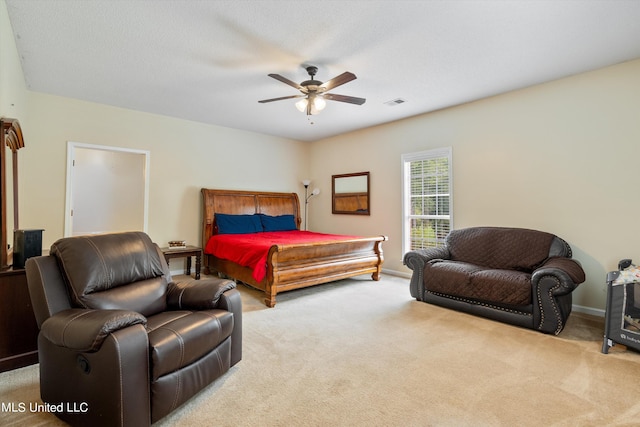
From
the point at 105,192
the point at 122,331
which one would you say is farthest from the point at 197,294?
the point at 105,192

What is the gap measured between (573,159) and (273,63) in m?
3.55

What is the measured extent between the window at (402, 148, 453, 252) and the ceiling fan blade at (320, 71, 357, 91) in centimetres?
237

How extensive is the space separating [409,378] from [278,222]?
4.33 metres

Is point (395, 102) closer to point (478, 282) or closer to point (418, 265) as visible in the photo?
point (418, 265)

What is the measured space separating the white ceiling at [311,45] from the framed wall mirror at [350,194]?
1.93 meters

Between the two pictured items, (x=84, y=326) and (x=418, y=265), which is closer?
(x=84, y=326)

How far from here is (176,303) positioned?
87.9 inches

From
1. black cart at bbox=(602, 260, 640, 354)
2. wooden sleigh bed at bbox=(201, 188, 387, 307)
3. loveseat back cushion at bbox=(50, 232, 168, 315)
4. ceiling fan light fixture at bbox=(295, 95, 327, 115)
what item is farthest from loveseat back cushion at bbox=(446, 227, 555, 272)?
loveseat back cushion at bbox=(50, 232, 168, 315)

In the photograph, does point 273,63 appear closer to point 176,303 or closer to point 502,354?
point 176,303

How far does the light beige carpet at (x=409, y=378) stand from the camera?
5.68ft

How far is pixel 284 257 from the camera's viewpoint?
376cm

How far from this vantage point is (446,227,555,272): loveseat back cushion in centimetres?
349

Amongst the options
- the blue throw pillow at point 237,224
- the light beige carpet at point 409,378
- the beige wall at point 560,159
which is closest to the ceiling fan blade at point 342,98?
the beige wall at point 560,159

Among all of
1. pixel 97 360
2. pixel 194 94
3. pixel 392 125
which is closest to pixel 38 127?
pixel 194 94
